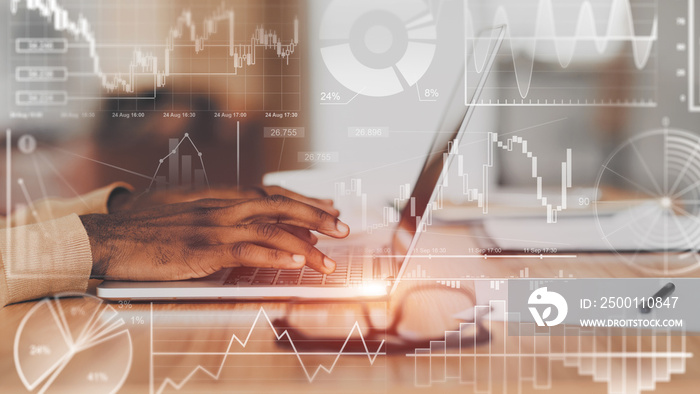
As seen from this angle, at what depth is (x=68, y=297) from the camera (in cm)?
96

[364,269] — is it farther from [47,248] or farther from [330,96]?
[47,248]

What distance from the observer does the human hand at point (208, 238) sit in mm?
958

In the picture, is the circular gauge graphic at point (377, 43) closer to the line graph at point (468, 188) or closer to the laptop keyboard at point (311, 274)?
the line graph at point (468, 188)

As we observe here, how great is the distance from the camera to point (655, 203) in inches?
38.6

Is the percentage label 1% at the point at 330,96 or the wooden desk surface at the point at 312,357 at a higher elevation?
the percentage label 1% at the point at 330,96

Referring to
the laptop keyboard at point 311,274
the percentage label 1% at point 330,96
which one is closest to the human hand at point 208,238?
the laptop keyboard at point 311,274

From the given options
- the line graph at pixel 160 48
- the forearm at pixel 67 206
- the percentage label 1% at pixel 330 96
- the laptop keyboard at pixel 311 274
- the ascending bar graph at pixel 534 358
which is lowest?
the ascending bar graph at pixel 534 358

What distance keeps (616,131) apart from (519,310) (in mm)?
375

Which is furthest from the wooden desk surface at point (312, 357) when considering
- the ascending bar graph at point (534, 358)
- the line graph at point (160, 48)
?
the line graph at point (160, 48)

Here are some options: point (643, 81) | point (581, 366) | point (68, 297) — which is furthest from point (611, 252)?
point (68, 297)

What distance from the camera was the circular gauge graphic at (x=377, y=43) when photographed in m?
0.95

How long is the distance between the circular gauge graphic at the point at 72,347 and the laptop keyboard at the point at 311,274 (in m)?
0.23

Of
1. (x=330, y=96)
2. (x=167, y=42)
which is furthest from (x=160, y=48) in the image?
(x=330, y=96)

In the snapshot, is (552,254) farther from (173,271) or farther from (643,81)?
(173,271)
